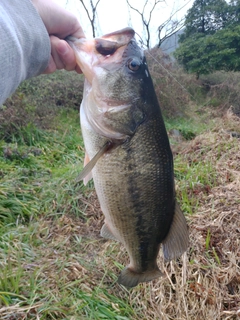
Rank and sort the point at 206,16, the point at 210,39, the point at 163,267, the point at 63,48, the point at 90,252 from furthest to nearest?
the point at 206,16 → the point at 210,39 → the point at 90,252 → the point at 163,267 → the point at 63,48

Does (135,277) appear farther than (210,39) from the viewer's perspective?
No

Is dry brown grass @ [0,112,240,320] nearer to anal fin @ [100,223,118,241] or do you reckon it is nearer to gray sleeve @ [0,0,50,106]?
anal fin @ [100,223,118,241]

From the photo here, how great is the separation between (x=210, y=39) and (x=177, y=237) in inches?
519

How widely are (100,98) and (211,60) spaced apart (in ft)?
42.6

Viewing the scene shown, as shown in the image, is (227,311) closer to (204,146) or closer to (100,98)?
(100,98)

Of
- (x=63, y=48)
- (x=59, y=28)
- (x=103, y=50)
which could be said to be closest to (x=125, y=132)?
(x=103, y=50)

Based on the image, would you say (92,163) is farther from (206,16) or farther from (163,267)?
(206,16)

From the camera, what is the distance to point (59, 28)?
1431 millimetres

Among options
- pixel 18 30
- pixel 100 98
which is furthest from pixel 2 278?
pixel 18 30

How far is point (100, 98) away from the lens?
1.33m

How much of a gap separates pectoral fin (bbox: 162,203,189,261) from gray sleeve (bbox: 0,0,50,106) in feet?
2.78

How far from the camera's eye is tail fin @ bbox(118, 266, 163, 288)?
151 centimetres

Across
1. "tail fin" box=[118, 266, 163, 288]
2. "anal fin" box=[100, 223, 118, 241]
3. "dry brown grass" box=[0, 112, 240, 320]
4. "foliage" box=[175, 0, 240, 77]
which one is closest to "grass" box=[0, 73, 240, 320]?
"dry brown grass" box=[0, 112, 240, 320]

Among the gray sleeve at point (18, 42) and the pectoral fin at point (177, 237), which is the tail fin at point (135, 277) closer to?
the pectoral fin at point (177, 237)
